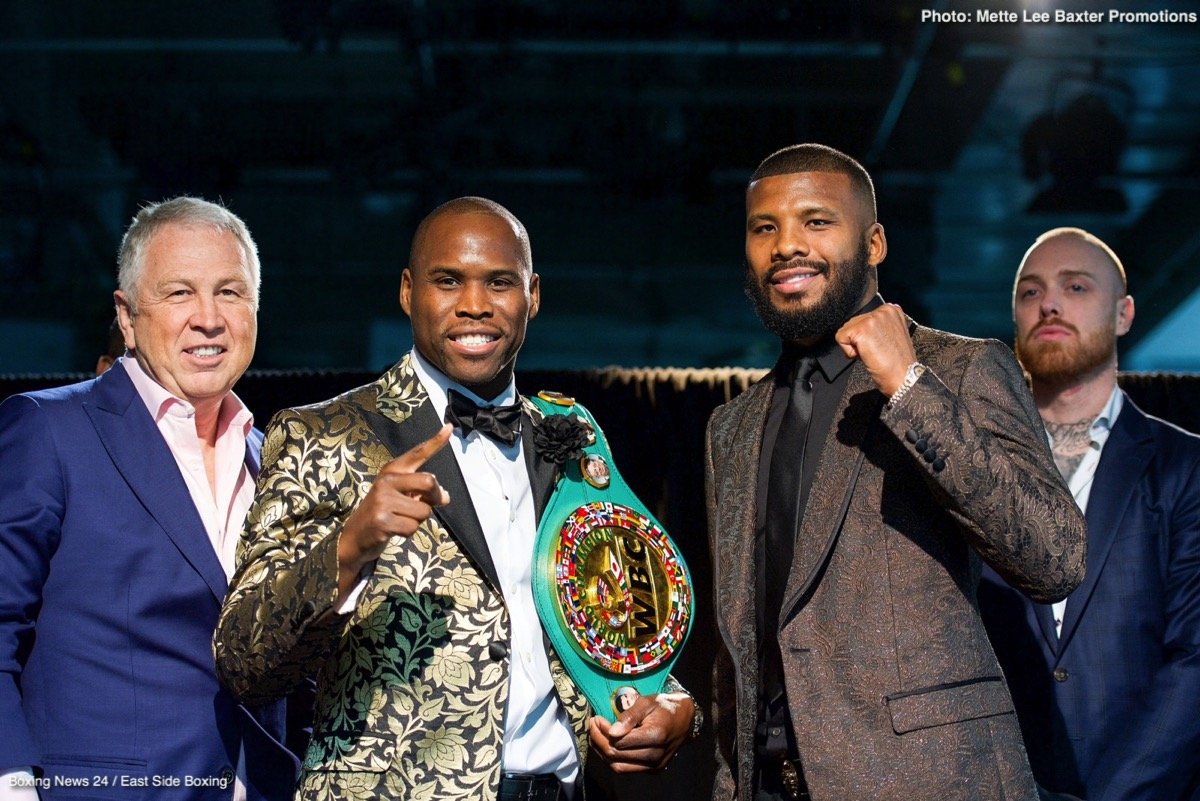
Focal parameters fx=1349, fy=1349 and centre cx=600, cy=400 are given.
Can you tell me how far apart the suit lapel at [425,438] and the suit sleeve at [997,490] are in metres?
0.70

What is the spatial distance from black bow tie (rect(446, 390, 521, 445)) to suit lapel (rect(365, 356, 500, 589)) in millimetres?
38

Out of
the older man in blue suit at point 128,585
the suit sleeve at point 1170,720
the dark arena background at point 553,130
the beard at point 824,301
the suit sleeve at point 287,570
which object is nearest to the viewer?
the suit sleeve at point 287,570

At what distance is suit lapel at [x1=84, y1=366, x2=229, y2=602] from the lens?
2.44 metres

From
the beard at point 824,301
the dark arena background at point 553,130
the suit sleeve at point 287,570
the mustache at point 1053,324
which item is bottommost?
the suit sleeve at point 287,570

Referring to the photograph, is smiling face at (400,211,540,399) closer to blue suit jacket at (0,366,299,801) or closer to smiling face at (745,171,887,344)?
smiling face at (745,171,887,344)

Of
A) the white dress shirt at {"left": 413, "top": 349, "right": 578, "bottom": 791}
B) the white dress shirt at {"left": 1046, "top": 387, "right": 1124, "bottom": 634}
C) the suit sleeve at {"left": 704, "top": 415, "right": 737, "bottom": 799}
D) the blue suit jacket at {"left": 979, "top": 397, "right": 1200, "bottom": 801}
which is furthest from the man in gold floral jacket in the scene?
the white dress shirt at {"left": 1046, "top": 387, "right": 1124, "bottom": 634}

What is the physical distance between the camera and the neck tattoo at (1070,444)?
10.7 ft

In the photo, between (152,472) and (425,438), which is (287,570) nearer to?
(425,438)

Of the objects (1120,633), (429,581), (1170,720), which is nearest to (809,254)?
(429,581)

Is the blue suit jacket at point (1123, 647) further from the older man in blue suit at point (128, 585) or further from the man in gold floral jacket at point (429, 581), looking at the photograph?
the older man in blue suit at point (128, 585)

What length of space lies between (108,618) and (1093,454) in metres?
2.26

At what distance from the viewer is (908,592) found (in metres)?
2.22

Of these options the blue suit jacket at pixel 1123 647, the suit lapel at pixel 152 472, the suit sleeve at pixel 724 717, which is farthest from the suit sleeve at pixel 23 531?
the blue suit jacket at pixel 1123 647

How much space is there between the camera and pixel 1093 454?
3.27m
